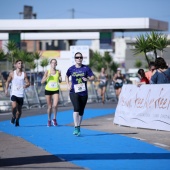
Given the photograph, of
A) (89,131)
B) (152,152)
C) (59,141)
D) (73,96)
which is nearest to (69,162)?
(152,152)

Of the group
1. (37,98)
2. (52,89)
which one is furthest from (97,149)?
(37,98)

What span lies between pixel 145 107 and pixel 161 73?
1046mm

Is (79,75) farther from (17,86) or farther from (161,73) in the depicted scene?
(17,86)

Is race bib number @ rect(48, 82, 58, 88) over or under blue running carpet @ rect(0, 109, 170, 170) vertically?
over

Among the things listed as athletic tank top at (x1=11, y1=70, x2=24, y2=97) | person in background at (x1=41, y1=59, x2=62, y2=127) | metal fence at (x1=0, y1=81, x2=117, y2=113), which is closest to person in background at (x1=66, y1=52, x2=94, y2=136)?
person in background at (x1=41, y1=59, x2=62, y2=127)

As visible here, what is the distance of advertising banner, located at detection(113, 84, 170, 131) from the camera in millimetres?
16475

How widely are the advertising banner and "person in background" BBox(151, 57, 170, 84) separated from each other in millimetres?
224

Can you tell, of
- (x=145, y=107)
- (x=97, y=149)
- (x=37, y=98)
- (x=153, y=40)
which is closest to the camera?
(x=97, y=149)

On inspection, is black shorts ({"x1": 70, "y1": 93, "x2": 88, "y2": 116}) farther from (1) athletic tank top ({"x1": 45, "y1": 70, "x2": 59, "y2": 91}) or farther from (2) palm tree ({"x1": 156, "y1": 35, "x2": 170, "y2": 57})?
(2) palm tree ({"x1": 156, "y1": 35, "x2": 170, "y2": 57})

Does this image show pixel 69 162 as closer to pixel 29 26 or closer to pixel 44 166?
pixel 44 166

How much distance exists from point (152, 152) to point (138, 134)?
3.68m

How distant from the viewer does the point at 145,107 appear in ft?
57.4

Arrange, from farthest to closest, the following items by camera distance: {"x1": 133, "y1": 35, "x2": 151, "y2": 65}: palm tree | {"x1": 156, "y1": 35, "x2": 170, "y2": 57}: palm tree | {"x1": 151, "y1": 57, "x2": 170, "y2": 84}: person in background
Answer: {"x1": 133, "y1": 35, "x2": 151, "y2": 65}: palm tree < {"x1": 156, "y1": 35, "x2": 170, "y2": 57}: palm tree < {"x1": 151, "y1": 57, "x2": 170, "y2": 84}: person in background

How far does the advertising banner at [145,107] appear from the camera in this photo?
54.1 ft
